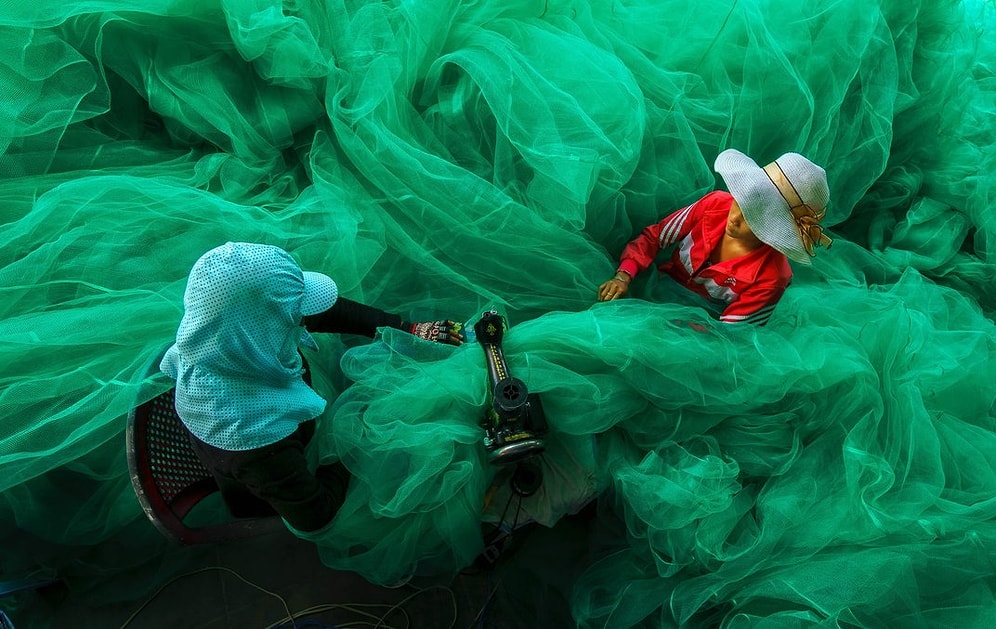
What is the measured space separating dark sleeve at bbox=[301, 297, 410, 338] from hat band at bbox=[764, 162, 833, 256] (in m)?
0.78

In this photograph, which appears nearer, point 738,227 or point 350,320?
point 350,320

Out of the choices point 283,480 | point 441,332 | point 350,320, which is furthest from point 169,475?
point 441,332

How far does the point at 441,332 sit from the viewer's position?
125cm

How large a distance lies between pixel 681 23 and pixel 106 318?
1323 millimetres

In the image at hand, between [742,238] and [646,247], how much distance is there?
20 cm

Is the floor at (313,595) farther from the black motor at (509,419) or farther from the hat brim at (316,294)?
the hat brim at (316,294)

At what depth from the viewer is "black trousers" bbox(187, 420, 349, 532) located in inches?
40.9

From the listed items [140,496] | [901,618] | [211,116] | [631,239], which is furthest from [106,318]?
[901,618]

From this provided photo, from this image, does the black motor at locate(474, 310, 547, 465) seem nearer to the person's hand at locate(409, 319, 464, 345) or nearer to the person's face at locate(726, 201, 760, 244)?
the person's hand at locate(409, 319, 464, 345)

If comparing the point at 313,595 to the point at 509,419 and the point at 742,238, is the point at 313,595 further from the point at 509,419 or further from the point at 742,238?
the point at 742,238

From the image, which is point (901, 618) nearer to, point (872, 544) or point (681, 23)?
point (872, 544)

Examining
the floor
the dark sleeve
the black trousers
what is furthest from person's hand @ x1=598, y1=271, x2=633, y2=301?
the black trousers

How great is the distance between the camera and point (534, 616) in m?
1.48

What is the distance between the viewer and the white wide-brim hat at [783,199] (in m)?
1.24
